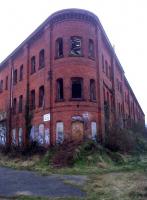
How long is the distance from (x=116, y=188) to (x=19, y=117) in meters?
19.4

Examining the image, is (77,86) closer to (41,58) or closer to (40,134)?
(40,134)

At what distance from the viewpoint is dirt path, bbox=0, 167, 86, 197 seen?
10.1 m

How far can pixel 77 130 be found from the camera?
21500 millimetres

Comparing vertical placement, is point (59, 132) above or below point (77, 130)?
below

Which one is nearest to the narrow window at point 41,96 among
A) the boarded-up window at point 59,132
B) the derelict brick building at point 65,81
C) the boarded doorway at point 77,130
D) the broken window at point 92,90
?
the derelict brick building at point 65,81

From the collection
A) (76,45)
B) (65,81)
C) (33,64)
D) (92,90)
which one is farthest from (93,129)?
(33,64)

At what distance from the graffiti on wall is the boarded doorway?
234 cm

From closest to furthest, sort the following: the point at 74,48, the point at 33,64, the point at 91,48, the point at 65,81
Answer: the point at 65,81 < the point at 74,48 < the point at 91,48 < the point at 33,64

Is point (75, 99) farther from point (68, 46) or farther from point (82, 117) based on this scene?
point (68, 46)

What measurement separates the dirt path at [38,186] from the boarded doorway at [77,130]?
22.7 feet

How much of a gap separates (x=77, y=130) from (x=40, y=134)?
12.6 ft

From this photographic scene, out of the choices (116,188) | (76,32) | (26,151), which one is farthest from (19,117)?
(116,188)

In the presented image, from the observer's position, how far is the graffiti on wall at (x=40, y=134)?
2266cm

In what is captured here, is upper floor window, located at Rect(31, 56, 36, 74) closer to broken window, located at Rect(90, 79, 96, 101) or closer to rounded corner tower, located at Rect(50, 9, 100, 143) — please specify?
rounded corner tower, located at Rect(50, 9, 100, 143)
